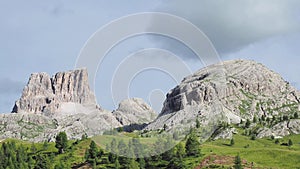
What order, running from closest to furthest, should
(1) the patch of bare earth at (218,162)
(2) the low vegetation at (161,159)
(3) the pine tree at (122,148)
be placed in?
1. (1) the patch of bare earth at (218,162)
2. (2) the low vegetation at (161,159)
3. (3) the pine tree at (122,148)

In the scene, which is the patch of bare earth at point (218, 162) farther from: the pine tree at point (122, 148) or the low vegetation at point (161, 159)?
the pine tree at point (122, 148)

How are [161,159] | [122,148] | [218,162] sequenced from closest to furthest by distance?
[218,162], [161,159], [122,148]

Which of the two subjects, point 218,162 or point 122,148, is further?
point 122,148

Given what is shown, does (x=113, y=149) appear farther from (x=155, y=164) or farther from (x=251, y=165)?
(x=251, y=165)

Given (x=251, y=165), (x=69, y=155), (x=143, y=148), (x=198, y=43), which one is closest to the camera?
(x=198, y=43)

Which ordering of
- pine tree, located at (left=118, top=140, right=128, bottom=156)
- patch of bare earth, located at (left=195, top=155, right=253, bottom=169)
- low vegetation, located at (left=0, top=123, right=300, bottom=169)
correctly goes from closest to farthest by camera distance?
patch of bare earth, located at (left=195, top=155, right=253, bottom=169) < low vegetation, located at (left=0, top=123, right=300, bottom=169) < pine tree, located at (left=118, top=140, right=128, bottom=156)

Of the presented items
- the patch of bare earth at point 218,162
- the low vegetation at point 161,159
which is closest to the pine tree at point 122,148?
the low vegetation at point 161,159

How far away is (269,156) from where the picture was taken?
555 feet

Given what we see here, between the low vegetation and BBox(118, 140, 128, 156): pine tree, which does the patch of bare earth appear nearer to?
the low vegetation

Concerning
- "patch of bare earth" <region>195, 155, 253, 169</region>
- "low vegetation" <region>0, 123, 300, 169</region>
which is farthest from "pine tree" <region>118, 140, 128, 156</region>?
"patch of bare earth" <region>195, 155, 253, 169</region>

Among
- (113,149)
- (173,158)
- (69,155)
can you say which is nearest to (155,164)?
(173,158)

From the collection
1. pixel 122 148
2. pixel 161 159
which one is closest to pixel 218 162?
pixel 161 159

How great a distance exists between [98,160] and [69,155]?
2403 centimetres

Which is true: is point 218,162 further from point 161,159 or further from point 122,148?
point 122,148
